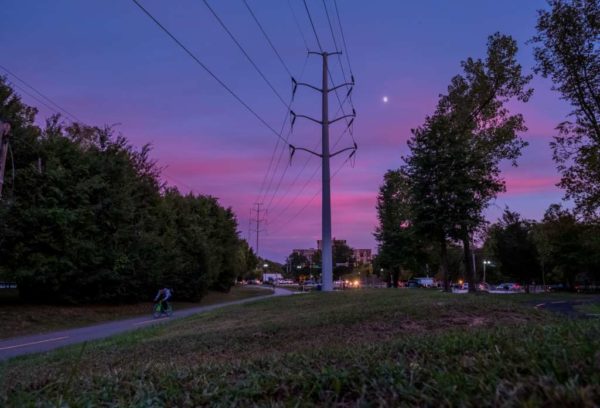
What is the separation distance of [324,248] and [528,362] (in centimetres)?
2560

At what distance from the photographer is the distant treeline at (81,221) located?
2741cm

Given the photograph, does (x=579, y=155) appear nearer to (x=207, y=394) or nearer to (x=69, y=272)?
(x=207, y=394)

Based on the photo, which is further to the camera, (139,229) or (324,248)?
(139,229)

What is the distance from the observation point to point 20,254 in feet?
88.6

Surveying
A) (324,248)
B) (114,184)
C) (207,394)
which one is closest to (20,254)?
(114,184)

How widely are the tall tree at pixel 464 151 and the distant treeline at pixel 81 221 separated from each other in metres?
20.4

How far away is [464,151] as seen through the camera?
3325 cm

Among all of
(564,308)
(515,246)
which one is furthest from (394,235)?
(564,308)

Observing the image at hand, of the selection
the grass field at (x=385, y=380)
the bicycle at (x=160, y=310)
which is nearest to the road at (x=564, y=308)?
the grass field at (x=385, y=380)

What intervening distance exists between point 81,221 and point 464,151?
24.4 meters

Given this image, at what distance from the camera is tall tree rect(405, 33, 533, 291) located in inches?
1236

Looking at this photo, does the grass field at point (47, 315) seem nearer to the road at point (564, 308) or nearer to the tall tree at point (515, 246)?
the road at point (564, 308)

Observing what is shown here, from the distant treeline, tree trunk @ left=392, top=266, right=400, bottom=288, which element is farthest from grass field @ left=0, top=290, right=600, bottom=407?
tree trunk @ left=392, top=266, right=400, bottom=288

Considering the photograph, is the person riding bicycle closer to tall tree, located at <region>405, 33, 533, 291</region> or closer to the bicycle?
the bicycle
